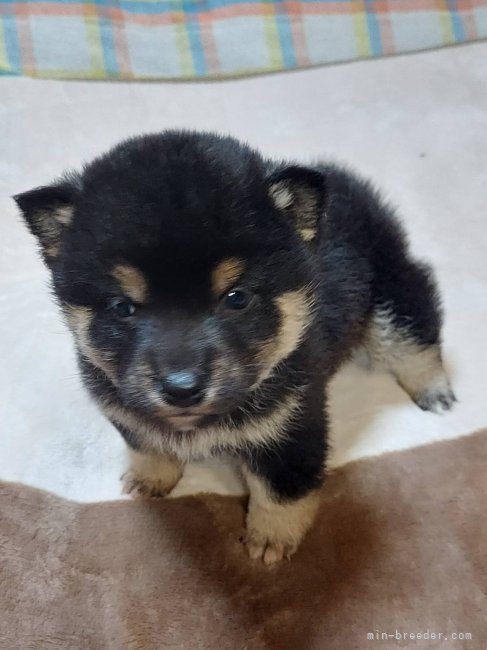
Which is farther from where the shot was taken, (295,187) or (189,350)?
(295,187)

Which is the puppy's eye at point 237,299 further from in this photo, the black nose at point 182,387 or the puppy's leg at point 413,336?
the puppy's leg at point 413,336

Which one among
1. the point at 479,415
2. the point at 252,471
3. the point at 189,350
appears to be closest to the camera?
the point at 189,350

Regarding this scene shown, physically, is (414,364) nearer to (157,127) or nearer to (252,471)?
(252,471)

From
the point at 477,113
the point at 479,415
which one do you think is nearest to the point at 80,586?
the point at 479,415

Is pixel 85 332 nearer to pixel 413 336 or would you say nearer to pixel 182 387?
pixel 182 387

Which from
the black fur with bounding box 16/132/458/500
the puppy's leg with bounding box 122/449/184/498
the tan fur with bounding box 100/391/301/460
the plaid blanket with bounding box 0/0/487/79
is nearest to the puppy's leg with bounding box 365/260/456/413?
the black fur with bounding box 16/132/458/500
